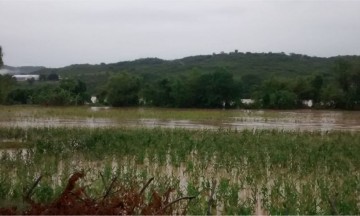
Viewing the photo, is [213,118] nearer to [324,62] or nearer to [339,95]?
[339,95]

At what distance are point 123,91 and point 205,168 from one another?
41.0 meters

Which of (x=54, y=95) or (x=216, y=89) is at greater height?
(x=216, y=89)

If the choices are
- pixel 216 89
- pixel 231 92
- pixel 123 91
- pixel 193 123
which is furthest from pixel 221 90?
pixel 193 123

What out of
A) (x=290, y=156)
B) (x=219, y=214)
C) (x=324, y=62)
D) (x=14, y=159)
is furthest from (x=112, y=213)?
(x=324, y=62)

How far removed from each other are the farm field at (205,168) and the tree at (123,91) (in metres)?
31.8

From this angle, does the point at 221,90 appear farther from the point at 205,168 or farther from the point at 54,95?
the point at 205,168

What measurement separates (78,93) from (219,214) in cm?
4907

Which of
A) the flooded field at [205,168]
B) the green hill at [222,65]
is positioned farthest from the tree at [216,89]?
the flooded field at [205,168]

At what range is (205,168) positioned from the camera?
12133 millimetres

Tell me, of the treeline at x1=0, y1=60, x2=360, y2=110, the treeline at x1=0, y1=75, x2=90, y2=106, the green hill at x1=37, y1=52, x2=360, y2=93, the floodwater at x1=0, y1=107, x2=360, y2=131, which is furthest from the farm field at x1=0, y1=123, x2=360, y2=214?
the green hill at x1=37, y1=52, x2=360, y2=93

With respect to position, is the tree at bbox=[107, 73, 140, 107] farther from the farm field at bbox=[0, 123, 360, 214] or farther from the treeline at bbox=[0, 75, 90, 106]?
the farm field at bbox=[0, 123, 360, 214]

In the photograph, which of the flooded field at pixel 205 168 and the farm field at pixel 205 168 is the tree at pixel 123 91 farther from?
the farm field at pixel 205 168

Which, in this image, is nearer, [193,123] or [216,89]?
[193,123]

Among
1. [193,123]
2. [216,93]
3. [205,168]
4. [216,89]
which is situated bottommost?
[193,123]
